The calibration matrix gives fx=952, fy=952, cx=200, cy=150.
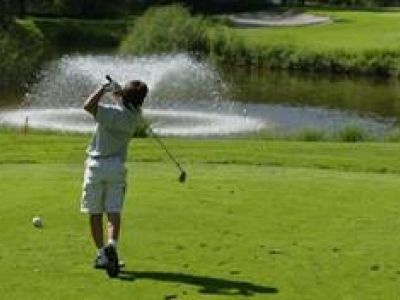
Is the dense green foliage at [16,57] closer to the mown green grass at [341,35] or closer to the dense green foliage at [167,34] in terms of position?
the dense green foliage at [167,34]

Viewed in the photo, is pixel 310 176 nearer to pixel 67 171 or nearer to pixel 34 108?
pixel 67 171

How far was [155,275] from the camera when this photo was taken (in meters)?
9.73

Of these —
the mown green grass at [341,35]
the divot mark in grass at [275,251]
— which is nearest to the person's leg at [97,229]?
the divot mark in grass at [275,251]

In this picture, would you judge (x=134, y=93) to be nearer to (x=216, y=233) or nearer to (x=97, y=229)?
(x=97, y=229)

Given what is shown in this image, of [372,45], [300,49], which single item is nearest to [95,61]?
[300,49]

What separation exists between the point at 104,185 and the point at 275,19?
262 feet

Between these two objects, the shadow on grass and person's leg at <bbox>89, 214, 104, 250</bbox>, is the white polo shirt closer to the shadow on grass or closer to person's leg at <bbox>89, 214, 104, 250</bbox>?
person's leg at <bbox>89, 214, 104, 250</bbox>

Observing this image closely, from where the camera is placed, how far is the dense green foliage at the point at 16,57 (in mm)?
49219

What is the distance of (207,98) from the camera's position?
4747 centimetres

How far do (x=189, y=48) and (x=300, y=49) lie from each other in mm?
8308

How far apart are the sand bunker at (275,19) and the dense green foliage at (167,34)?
1325cm

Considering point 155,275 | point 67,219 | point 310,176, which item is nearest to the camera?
point 155,275

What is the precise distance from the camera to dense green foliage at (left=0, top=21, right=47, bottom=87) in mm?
49219

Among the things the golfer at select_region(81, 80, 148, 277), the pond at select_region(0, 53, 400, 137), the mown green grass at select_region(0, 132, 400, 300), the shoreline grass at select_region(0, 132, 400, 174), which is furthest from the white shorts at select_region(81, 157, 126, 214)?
the pond at select_region(0, 53, 400, 137)
